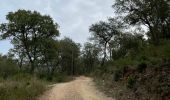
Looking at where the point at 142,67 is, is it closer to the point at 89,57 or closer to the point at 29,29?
the point at 29,29

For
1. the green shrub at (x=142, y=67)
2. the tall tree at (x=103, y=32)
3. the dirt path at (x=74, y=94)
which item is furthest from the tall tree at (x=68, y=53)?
the green shrub at (x=142, y=67)

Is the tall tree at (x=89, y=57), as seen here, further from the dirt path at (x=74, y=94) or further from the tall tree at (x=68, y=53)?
the dirt path at (x=74, y=94)

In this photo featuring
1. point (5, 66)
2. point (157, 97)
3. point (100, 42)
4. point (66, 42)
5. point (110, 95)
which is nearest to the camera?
point (157, 97)

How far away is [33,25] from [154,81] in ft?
146

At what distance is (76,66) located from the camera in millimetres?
118000

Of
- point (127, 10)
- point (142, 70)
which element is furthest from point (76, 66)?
point (142, 70)

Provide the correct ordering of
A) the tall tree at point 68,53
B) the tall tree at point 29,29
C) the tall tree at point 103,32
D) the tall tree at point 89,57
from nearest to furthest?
the tall tree at point 29,29 < the tall tree at point 103,32 < the tall tree at point 68,53 < the tall tree at point 89,57

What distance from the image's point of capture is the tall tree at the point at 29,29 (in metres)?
58.6

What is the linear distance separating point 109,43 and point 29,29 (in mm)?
24140

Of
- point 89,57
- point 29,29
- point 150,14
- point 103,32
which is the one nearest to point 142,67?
point 150,14

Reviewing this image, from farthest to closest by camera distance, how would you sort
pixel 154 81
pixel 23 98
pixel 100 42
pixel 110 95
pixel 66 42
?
pixel 66 42, pixel 100 42, pixel 110 95, pixel 23 98, pixel 154 81

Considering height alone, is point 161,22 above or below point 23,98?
above

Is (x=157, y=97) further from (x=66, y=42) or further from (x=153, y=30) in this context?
(x=66, y=42)

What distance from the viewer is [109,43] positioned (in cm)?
7806
